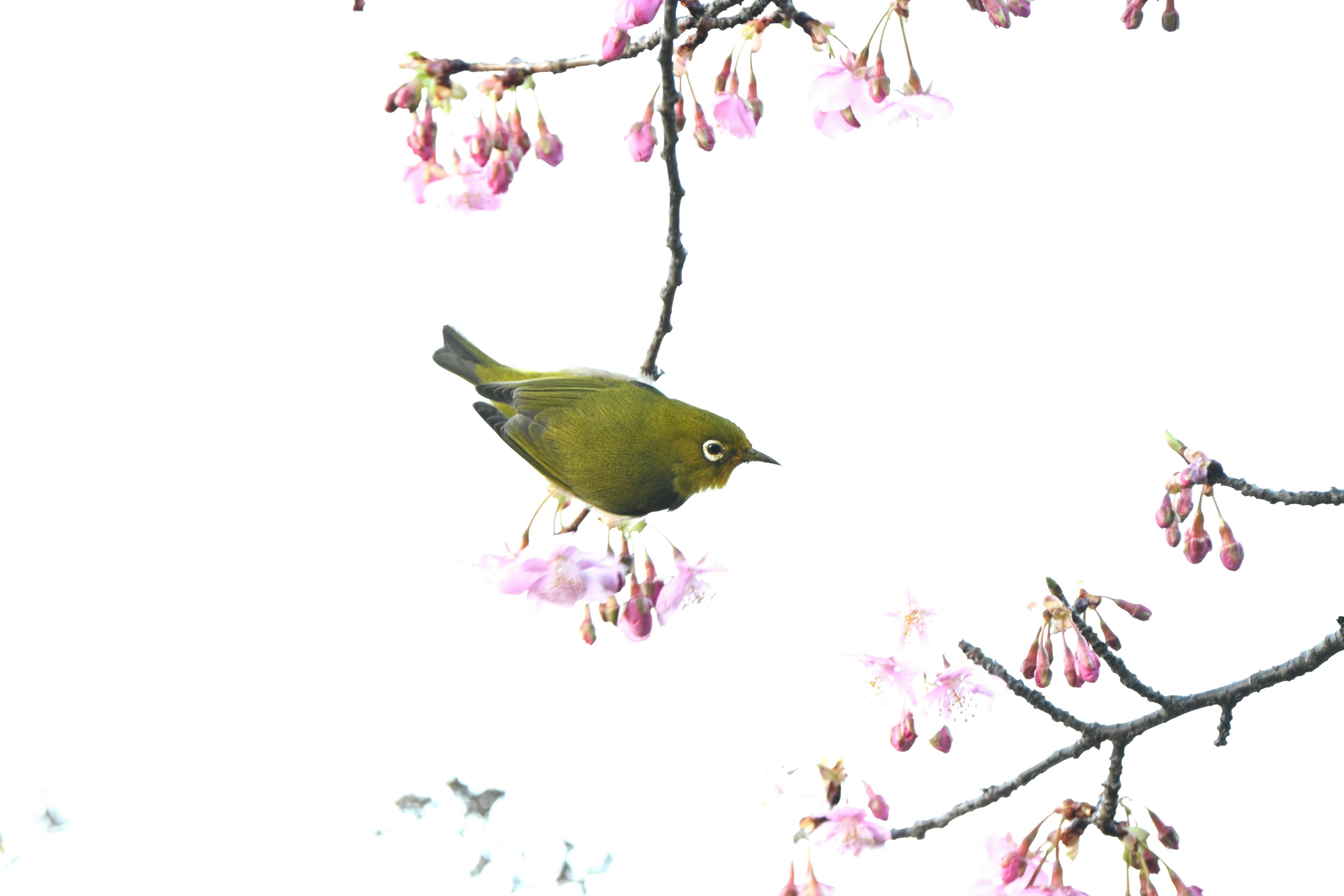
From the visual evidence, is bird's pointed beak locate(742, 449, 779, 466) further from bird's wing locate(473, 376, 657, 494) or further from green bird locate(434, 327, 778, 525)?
bird's wing locate(473, 376, 657, 494)

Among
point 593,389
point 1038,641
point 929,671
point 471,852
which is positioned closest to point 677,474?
point 593,389

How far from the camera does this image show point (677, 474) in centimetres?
180

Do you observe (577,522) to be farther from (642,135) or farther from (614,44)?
(614,44)

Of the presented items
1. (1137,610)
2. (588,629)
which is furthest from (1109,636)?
(588,629)

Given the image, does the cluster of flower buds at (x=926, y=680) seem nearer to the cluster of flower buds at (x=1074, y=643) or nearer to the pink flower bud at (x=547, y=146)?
the cluster of flower buds at (x=1074, y=643)

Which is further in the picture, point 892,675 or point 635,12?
point 892,675

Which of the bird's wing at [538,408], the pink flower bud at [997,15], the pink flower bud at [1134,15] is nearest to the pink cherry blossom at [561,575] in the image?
the bird's wing at [538,408]

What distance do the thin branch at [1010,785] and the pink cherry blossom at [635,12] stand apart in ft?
4.10

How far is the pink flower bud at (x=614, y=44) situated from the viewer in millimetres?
1501

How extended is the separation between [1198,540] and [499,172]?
123cm

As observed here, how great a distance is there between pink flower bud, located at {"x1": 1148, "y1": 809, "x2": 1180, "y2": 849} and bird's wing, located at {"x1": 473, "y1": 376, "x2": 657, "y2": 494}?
1.03 m

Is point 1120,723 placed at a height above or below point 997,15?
below

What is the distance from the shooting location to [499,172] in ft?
5.06

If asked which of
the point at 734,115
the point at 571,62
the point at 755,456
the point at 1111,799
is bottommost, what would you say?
the point at 1111,799
